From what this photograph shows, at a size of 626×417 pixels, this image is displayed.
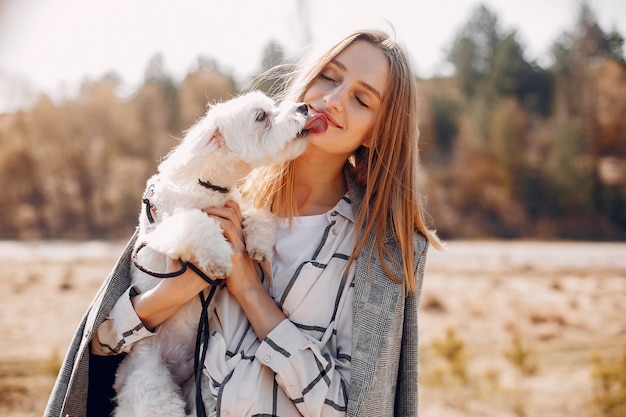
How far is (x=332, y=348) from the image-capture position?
2.16 m

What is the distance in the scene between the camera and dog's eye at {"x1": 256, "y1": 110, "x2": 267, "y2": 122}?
110 inches

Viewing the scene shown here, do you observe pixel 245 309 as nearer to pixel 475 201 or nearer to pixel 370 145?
pixel 370 145

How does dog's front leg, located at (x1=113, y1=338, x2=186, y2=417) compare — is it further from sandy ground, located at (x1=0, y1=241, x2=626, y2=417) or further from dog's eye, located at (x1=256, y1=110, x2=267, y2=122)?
sandy ground, located at (x1=0, y1=241, x2=626, y2=417)

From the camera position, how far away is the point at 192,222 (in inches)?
91.0

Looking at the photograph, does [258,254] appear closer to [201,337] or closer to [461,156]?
[201,337]

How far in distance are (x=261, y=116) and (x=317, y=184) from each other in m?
0.52

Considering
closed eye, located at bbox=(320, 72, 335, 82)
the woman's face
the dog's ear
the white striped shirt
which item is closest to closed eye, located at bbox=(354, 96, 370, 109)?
the woman's face

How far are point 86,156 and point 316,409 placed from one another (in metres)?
26.4

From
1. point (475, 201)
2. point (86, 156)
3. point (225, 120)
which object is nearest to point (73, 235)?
point (86, 156)

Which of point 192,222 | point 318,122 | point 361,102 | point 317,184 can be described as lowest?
point 192,222

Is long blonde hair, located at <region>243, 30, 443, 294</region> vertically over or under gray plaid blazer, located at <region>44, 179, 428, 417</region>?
over

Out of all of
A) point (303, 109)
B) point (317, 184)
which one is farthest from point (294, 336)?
point (303, 109)

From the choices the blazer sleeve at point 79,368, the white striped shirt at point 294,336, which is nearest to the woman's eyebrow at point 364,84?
the white striped shirt at point 294,336

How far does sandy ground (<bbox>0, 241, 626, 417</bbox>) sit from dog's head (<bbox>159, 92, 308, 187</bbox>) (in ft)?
13.9
